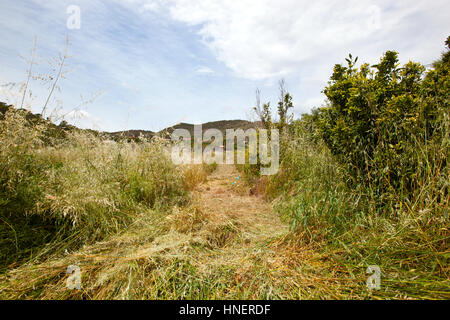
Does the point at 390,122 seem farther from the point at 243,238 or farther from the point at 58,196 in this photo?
the point at 58,196

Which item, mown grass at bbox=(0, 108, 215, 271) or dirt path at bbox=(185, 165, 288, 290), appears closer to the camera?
dirt path at bbox=(185, 165, 288, 290)

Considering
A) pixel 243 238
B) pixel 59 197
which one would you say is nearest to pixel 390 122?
pixel 243 238

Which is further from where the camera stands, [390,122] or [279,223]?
[279,223]

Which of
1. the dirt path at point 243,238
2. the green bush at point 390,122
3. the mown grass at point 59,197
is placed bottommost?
the dirt path at point 243,238

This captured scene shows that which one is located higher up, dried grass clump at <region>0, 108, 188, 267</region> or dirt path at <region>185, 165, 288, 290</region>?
dried grass clump at <region>0, 108, 188, 267</region>

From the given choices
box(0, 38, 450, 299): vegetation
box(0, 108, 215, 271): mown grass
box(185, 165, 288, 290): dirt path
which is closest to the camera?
box(0, 38, 450, 299): vegetation


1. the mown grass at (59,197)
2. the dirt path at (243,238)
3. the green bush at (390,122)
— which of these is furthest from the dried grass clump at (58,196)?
the green bush at (390,122)

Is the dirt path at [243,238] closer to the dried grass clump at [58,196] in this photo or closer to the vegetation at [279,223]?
the vegetation at [279,223]

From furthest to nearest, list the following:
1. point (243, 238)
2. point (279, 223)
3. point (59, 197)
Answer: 1. point (279, 223)
2. point (243, 238)
3. point (59, 197)

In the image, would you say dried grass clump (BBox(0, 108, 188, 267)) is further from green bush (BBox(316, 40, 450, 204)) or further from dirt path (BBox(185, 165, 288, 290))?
green bush (BBox(316, 40, 450, 204))

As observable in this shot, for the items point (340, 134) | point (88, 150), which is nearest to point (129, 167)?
point (88, 150)

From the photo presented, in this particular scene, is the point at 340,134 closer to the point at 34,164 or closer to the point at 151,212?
the point at 151,212

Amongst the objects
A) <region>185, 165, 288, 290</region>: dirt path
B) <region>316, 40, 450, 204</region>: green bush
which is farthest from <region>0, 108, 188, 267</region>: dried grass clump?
<region>316, 40, 450, 204</region>: green bush
